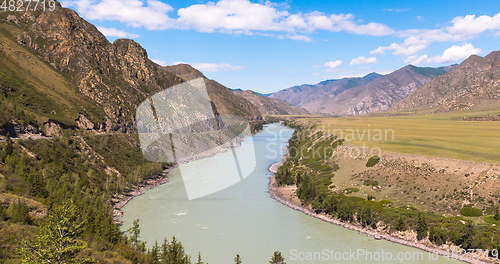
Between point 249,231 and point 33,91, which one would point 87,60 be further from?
point 249,231

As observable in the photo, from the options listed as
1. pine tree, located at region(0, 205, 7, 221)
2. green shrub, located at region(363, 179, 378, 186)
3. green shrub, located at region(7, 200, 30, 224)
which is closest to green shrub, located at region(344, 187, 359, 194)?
green shrub, located at region(363, 179, 378, 186)

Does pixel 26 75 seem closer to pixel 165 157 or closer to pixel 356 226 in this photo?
pixel 165 157

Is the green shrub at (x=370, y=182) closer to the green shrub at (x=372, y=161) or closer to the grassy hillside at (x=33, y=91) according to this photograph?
the green shrub at (x=372, y=161)

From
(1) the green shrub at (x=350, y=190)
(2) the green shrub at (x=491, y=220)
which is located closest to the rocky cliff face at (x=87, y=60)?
(1) the green shrub at (x=350, y=190)

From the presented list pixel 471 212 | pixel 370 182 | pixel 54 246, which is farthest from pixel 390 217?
pixel 54 246

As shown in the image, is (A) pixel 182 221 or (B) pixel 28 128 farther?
(B) pixel 28 128

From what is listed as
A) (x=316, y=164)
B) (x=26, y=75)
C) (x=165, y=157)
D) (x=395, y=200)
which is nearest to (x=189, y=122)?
(x=165, y=157)
